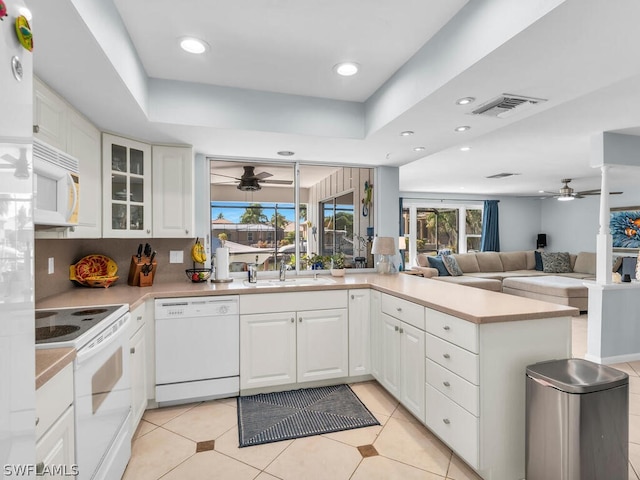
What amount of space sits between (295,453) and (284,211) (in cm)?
235

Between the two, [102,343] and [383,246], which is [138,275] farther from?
[383,246]

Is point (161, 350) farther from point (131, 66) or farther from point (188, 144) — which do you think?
point (131, 66)

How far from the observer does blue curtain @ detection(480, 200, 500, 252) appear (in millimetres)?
8422

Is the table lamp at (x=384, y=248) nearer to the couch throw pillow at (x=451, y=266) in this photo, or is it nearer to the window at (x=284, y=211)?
the window at (x=284, y=211)

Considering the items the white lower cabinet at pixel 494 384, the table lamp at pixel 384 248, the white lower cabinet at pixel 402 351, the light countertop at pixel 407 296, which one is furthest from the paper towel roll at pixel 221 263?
the white lower cabinet at pixel 494 384

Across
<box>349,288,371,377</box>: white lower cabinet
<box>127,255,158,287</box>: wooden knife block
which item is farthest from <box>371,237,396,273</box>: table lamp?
<box>127,255,158,287</box>: wooden knife block

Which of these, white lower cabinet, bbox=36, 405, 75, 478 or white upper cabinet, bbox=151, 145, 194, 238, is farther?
white upper cabinet, bbox=151, 145, 194, 238

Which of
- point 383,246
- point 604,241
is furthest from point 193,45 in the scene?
point 604,241

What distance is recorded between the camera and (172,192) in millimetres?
3004

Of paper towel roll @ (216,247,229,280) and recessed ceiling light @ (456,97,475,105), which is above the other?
recessed ceiling light @ (456,97,475,105)

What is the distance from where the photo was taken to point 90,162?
2412mm

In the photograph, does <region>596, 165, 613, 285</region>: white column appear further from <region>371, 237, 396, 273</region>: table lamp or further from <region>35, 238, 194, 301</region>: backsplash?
<region>35, 238, 194, 301</region>: backsplash

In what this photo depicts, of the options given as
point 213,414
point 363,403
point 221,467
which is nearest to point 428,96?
point 363,403
